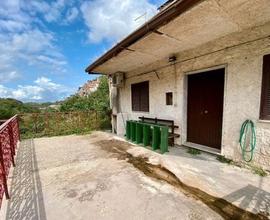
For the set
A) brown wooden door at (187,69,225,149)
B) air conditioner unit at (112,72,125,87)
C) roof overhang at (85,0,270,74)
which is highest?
roof overhang at (85,0,270,74)

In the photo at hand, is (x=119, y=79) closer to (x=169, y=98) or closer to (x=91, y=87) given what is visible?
(x=169, y=98)

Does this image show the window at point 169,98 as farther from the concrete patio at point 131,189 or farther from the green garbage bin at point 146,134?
the concrete patio at point 131,189

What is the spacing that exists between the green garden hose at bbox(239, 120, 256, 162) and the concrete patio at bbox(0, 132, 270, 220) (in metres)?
0.39

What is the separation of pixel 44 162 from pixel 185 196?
358 cm

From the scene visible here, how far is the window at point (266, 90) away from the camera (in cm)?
319

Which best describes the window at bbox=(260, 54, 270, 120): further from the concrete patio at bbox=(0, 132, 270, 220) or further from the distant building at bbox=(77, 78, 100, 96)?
the distant building at bbox=(77, 78, 100, 96)

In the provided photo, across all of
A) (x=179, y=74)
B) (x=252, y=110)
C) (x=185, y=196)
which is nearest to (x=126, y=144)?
(x=179, y=74)

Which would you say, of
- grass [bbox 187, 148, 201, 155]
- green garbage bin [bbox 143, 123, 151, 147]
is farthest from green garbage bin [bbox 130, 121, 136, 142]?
grass [bbox 187, 148, 201, 155]

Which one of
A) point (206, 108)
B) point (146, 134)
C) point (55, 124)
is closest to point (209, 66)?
point (206, 108)

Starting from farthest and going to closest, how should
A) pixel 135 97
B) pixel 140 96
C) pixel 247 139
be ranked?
pixel 135 97 < pixel 140 96 < pixel 247 139

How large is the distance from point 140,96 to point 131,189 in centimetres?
459

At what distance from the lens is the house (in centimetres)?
286

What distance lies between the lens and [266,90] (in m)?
3.23

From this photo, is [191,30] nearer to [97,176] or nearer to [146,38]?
[146,38]
